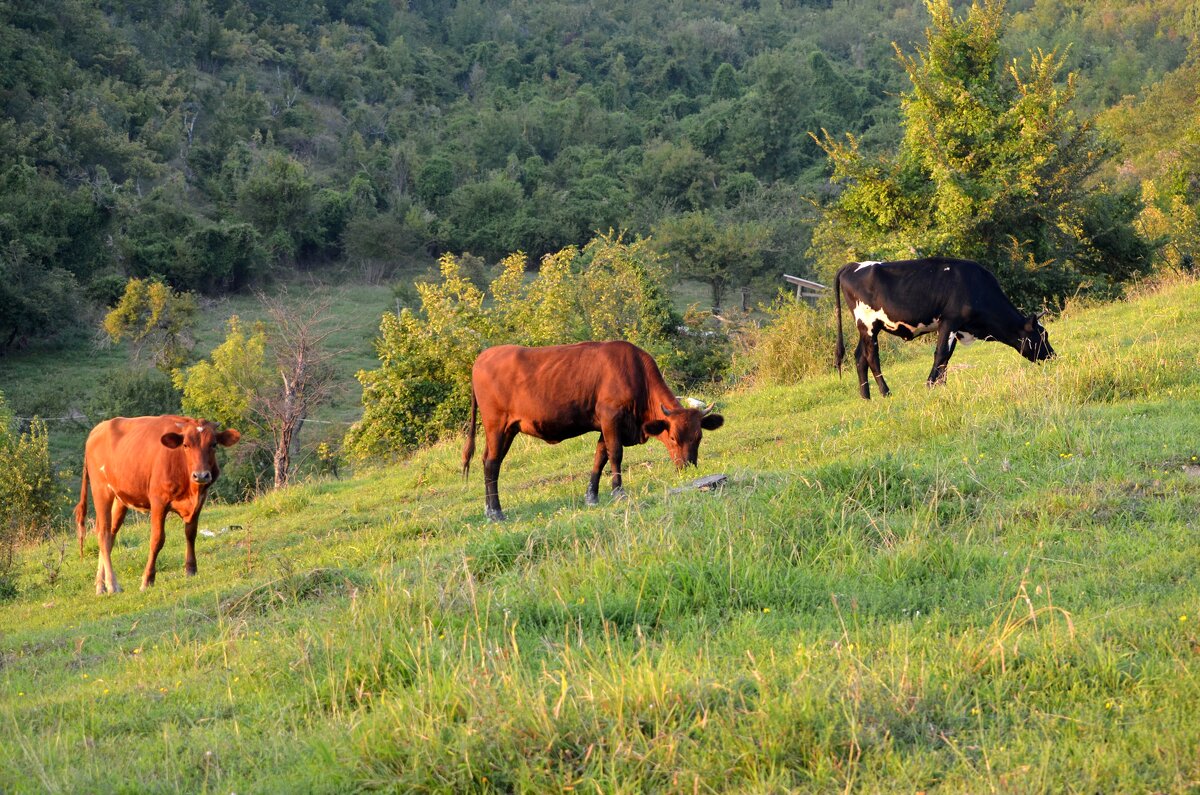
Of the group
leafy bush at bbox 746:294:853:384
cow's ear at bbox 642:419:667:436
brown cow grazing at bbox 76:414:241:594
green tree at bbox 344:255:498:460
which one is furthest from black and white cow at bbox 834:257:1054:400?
green tree at bbox 344:255:498:460

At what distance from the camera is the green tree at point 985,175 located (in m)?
22.6

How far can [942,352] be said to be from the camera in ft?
47.6

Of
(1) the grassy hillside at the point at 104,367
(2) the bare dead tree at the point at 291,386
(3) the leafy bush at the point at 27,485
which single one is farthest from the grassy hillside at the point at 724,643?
(1) the grassy hillside at the point at 104,367

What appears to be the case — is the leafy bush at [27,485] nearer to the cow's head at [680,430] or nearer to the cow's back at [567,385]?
the cow's back at [567,385]

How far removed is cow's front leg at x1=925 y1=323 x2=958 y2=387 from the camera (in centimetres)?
1436

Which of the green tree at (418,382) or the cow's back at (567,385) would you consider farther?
the green tree at (418,382)

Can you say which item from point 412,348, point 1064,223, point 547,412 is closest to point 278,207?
point 412,348

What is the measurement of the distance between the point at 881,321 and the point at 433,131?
77.7 meters

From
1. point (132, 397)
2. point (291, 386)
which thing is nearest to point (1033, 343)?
point (291, 386)

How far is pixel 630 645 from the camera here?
5.71 meters

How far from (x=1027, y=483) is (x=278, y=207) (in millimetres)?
62464

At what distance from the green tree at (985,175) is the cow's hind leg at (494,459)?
1324 centimetres

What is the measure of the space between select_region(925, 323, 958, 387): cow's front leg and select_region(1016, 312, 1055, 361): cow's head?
83 cm

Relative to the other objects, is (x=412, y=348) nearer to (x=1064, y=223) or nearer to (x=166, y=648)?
(x=1064, y=223)
